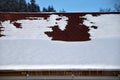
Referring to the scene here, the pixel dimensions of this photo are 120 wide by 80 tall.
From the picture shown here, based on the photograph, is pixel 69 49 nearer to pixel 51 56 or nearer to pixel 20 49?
→ pixel 51 56

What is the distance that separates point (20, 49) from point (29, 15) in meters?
1.87

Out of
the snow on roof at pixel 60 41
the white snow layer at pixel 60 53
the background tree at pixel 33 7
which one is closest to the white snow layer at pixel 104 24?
the snow on roof at pixel 60 41

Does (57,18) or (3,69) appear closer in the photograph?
(3,69)

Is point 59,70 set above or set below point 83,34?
below

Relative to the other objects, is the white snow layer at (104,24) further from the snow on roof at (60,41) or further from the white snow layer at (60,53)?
the white snow layer at (60,53)

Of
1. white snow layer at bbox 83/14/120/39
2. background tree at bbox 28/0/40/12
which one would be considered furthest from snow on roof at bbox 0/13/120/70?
background tree at bbox 28/0/40/12

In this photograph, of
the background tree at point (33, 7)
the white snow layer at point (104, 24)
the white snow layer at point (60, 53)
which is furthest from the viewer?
the background tree at point (33, 7)

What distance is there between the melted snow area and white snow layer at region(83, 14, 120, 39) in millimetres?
1266

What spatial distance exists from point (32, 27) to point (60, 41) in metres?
1.60

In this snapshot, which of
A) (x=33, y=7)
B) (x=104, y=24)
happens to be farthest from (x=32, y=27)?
(x=33, y=7)

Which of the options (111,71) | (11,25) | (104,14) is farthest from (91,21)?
(11,25)

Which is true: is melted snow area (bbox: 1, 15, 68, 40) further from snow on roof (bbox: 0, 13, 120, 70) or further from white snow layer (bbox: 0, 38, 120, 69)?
white snow layer (bbox: 0, 38, 120, 69)

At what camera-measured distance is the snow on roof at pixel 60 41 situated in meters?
15.6

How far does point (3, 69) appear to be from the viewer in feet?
50.1
